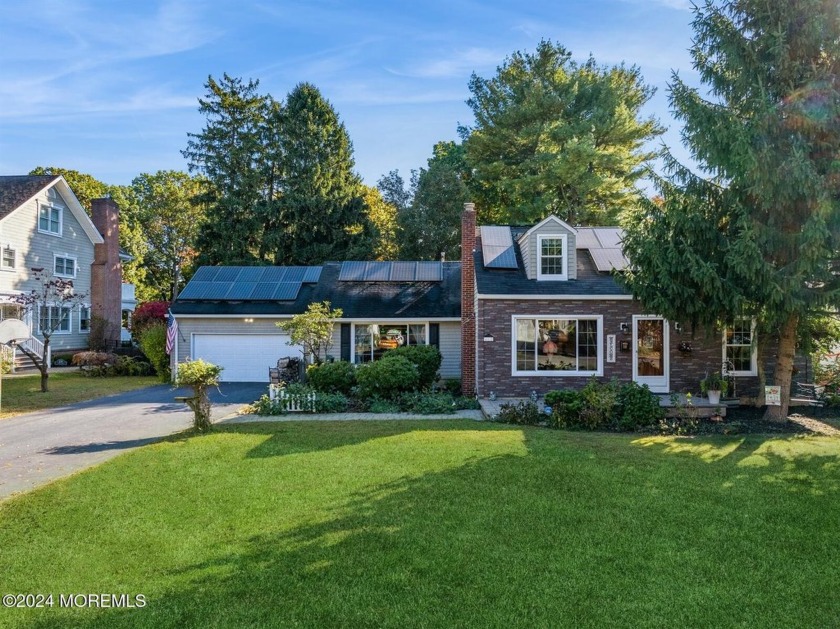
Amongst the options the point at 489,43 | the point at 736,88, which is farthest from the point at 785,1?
the point at 489,43

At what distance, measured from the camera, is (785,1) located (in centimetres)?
1032

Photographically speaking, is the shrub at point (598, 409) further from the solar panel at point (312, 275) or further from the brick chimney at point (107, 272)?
the brick chimney at point (107, 272)

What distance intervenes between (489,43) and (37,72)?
11.3 meters

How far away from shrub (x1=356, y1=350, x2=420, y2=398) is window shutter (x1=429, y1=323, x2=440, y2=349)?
4.21 metres

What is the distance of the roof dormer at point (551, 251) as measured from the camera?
15219 millimetres

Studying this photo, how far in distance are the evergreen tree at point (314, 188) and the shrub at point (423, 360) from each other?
675 inches

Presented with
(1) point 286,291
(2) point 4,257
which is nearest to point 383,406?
(1) point 286,291

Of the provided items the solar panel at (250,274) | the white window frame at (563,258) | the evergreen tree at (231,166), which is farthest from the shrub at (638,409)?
the evergreen tree at (231,166)

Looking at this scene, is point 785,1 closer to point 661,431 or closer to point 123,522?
point 661,431

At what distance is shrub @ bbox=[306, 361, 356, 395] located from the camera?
14453mm

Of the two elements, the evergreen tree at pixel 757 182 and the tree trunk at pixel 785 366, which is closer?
the evergreen tree at pixel 757 182

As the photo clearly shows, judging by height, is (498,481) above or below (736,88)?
below

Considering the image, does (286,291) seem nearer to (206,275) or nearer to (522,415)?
(206,275)

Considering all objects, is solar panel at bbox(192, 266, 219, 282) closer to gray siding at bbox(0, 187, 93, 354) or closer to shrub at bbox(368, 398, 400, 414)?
gray siding at bbox(0, 187, 93, 354)
